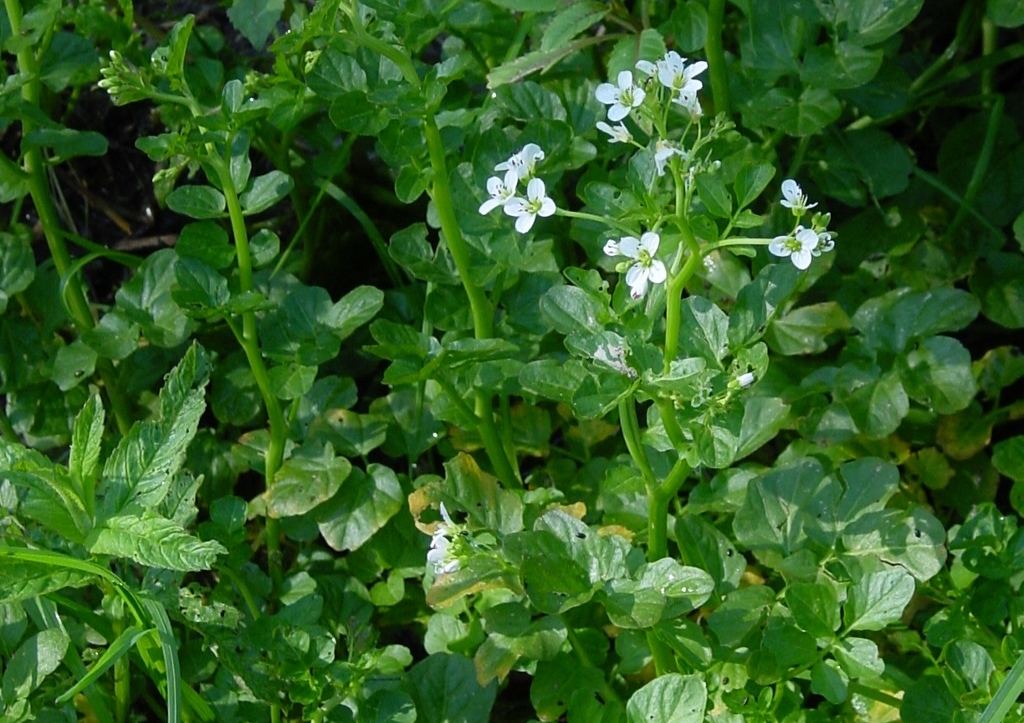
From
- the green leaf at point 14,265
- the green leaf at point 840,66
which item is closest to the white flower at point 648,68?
the green leaf at point 840,66

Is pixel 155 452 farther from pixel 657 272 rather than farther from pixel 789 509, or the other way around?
pixel 789 509

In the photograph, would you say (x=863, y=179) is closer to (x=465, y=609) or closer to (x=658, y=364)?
(x=658, y=364)

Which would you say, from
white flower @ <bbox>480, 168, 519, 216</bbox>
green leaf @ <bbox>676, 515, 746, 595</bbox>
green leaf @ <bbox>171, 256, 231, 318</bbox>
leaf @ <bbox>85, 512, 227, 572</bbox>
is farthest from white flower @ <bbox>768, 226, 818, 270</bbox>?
green leaf @ <bbox>171, 256, 231, 318</bbox>

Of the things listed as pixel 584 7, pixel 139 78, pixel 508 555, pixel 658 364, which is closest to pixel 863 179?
pixel 584 7

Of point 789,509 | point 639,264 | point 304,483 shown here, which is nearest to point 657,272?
point 639,264

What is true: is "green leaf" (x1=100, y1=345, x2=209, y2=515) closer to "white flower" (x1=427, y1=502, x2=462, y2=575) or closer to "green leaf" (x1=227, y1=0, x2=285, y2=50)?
"white flower" (x1=427, y1=502, x2=462, y2=575)

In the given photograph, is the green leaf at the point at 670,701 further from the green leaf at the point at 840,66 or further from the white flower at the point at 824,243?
the green leaf at the point at 840,66

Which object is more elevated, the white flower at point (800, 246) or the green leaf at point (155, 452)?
the white flower at point (800, 246)
